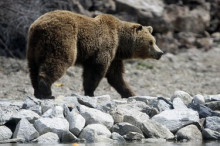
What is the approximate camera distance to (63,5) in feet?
56.3

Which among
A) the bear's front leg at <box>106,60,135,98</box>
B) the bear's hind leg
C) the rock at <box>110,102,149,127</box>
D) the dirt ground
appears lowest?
the dirt ground

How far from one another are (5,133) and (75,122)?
1012 millimetres

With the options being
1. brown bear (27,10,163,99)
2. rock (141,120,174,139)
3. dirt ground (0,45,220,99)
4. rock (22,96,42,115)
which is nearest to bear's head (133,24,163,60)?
brown bear (27,10,163,99)

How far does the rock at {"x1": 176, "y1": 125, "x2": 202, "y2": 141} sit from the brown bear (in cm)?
246

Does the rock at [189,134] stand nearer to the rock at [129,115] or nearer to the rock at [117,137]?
the rock at [129,115]

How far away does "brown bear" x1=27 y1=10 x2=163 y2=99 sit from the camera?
10.8 metres

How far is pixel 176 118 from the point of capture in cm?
991

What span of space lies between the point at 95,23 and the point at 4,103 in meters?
2.88

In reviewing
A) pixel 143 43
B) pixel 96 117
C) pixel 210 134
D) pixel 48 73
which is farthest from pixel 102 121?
pixel 143 43

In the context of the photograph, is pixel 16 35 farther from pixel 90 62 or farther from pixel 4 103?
pixel 4 103

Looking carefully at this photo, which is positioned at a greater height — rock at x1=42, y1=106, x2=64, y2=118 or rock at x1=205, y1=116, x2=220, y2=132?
rock at x1=42, y1=106, x2=64, y2=118

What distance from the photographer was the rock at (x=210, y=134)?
9.77 metres

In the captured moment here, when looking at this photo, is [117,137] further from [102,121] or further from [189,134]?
[189,134]

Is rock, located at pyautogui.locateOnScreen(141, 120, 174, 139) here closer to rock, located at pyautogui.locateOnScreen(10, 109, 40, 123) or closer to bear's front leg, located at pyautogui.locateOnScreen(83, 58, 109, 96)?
rock, located at pyautogui.locateOnScreen(10, 109, 40, 123)
